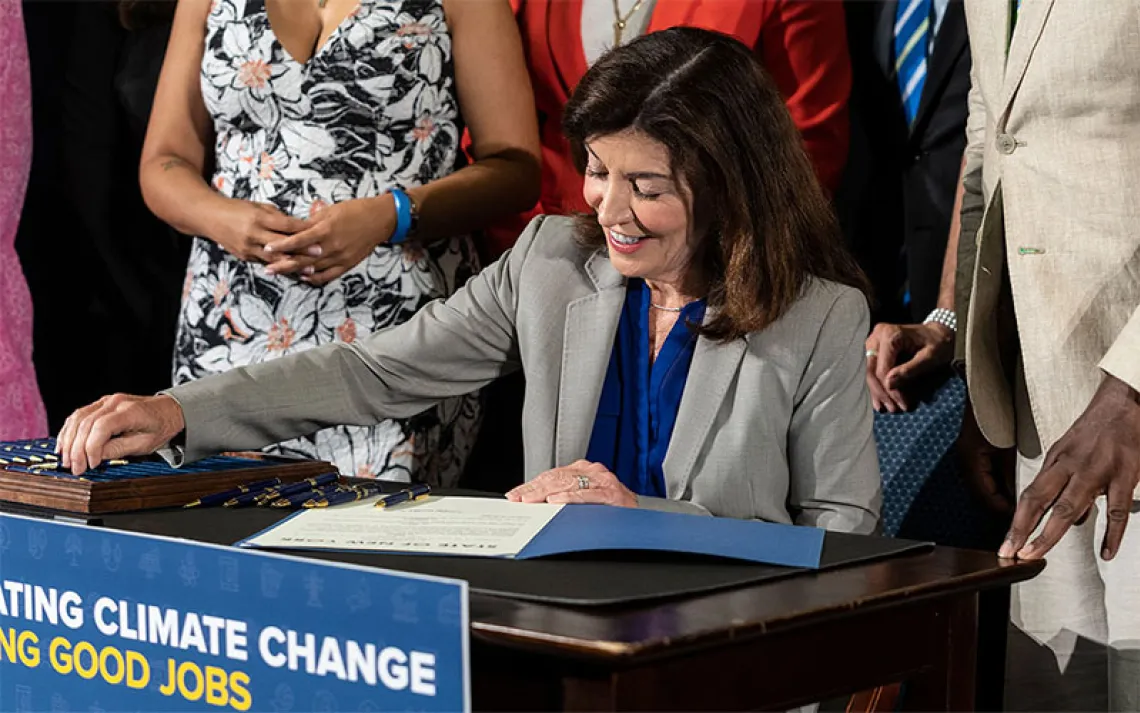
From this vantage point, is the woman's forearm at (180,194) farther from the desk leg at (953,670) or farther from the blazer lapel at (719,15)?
the desk leg at (953,670)

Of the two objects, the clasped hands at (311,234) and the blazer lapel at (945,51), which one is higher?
the blazer lapel at (945,51)

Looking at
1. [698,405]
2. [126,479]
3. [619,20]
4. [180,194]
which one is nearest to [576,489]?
[698,405]

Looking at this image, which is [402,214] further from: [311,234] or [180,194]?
[180,194]

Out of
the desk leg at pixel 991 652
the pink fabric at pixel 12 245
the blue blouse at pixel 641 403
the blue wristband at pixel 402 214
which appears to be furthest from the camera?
the pink fabric at pixel 12 245

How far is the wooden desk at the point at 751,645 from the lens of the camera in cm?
127

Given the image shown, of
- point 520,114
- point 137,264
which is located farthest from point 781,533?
point 137,264

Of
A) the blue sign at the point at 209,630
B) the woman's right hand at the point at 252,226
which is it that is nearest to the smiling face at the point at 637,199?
the woman's right hand at the point at 252,226

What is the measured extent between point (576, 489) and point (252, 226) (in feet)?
3.09

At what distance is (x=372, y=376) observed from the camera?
2240mm

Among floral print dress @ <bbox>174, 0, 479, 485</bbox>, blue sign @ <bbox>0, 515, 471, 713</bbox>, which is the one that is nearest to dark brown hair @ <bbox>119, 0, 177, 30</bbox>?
floral print dress @ <bbox>174, 0, 479, 485</bbox>

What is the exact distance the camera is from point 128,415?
194 cm

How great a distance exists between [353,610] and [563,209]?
5.34 feet

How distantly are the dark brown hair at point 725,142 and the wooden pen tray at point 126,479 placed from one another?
602mm

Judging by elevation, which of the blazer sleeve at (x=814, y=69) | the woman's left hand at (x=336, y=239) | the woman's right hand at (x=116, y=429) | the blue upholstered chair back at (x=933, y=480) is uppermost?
the blazer sleeve at (x=814, y=69)
